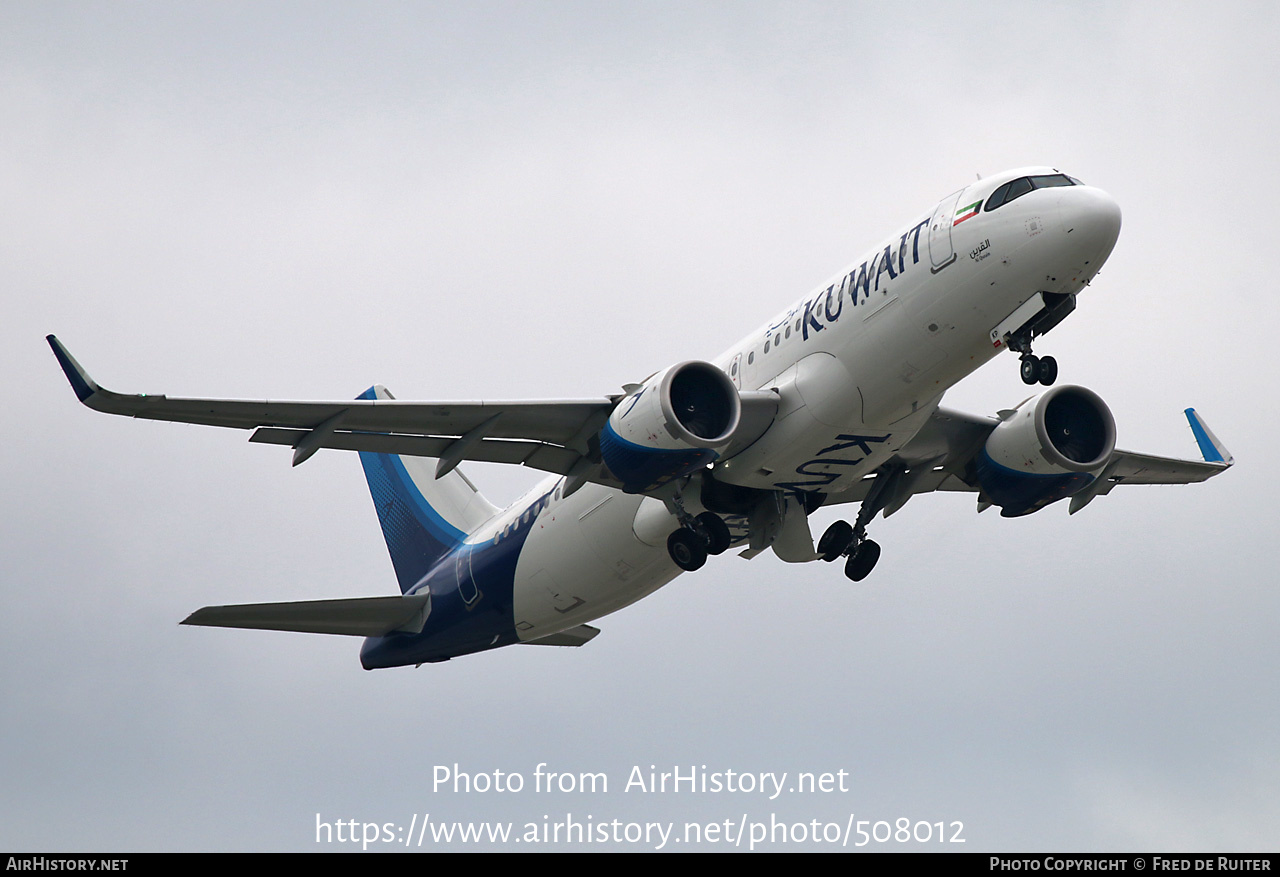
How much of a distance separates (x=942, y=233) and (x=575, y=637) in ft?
51.0

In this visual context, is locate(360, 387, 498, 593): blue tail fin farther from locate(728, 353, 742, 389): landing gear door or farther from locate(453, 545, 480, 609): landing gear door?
→ locate(728, 353, 742, 389): landing gear door

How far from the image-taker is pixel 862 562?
28609 millimetres

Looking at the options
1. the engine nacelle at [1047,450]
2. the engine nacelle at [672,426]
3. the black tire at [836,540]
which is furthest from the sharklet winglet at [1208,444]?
the engine nacelle at [672,426]

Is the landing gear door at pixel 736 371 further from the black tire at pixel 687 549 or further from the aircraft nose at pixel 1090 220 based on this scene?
the aircraft nose at pixel 1090 220

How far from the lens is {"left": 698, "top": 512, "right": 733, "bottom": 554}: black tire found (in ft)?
85.3

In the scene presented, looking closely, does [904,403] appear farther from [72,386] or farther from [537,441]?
[72,386]

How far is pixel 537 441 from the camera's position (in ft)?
85.7

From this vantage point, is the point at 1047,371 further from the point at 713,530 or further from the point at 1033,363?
the point at 713,530

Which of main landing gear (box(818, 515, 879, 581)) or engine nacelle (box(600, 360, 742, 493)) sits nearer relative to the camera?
engine nacelle (box(600, 360, 742, 493))

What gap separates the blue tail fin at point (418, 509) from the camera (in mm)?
33719

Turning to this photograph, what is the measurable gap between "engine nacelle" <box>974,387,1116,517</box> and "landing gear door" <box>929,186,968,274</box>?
6246 mm

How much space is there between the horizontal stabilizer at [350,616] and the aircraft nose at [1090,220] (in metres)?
17.1

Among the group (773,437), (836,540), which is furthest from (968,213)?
(836,540)

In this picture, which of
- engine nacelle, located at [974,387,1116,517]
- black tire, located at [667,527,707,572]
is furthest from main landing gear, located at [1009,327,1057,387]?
black tire, located at [667,527,707,572]
